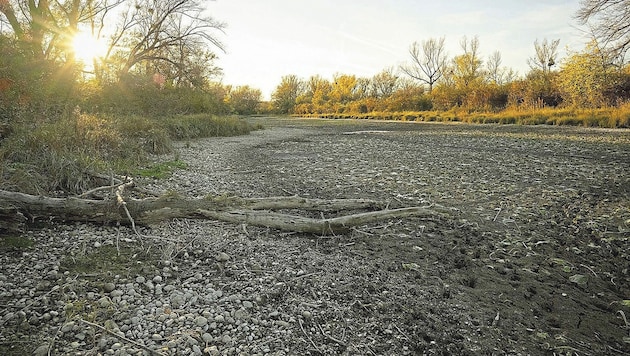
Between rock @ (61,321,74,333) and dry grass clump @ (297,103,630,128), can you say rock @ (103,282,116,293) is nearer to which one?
rock @ (61,321,74,333)

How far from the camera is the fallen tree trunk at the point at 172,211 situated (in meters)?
4.36

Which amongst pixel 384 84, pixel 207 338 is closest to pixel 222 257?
pixel 207 338

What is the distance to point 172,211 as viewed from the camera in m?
4.75

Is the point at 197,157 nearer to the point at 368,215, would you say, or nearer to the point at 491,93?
the point at 368,215

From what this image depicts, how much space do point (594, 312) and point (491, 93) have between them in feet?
119

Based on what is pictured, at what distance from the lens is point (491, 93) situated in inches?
1415

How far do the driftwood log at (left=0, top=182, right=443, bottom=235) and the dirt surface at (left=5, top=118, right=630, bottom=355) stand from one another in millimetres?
149

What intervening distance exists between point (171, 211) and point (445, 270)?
3.14 metres

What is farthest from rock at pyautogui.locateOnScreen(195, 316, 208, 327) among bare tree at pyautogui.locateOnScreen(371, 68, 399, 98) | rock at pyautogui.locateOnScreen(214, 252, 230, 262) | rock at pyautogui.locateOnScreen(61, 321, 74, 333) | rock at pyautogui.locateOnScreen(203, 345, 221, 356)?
bare tree at pyautogui.locateOnScreen(371, 68, 399, 98)

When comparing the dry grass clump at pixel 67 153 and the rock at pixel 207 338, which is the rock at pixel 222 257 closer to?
the rock at pixel 207 338

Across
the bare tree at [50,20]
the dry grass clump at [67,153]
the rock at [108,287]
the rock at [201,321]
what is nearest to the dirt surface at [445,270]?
the rock at [201,321]

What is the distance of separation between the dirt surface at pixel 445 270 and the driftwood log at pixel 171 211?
5.9 inches

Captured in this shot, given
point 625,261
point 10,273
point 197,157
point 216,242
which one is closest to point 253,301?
point 216,242

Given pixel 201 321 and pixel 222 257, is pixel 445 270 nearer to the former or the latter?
pixel 222 257
